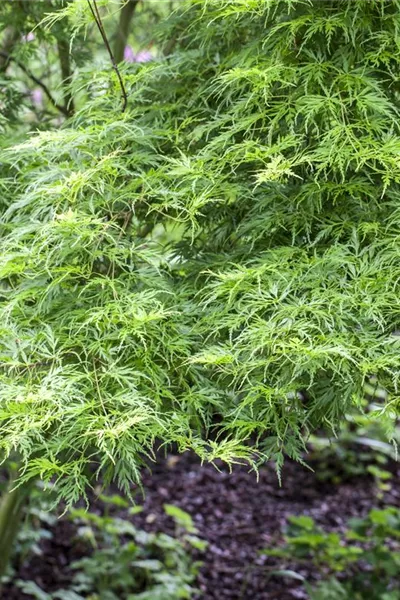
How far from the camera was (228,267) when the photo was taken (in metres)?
1.13

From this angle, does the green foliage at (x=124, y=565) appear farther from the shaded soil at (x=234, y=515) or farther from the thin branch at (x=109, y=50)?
the thin branch at (x=109, y=50)

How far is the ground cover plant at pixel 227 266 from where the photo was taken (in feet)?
3.25

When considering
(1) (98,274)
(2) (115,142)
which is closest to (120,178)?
(2) (115,142)

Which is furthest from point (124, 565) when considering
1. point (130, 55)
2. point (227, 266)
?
point (227, 266)

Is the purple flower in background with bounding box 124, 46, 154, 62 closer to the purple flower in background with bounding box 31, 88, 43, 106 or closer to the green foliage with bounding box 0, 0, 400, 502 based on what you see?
the purple flower in background with bounding box 31, 88, 43, 106

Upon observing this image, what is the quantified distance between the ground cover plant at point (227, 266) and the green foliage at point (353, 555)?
177 cm

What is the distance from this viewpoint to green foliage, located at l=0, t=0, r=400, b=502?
99cm

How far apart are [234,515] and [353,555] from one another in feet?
2.46

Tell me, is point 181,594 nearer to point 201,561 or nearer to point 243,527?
point 201,561

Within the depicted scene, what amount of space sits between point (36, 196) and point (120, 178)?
0.14m

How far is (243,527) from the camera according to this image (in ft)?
11.1

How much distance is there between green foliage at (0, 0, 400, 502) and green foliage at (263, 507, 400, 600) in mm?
1773

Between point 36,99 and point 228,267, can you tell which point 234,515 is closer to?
point 36,99

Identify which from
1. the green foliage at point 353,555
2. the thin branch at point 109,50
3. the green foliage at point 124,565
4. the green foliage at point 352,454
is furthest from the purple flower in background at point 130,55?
the green foliage at point 352,454
